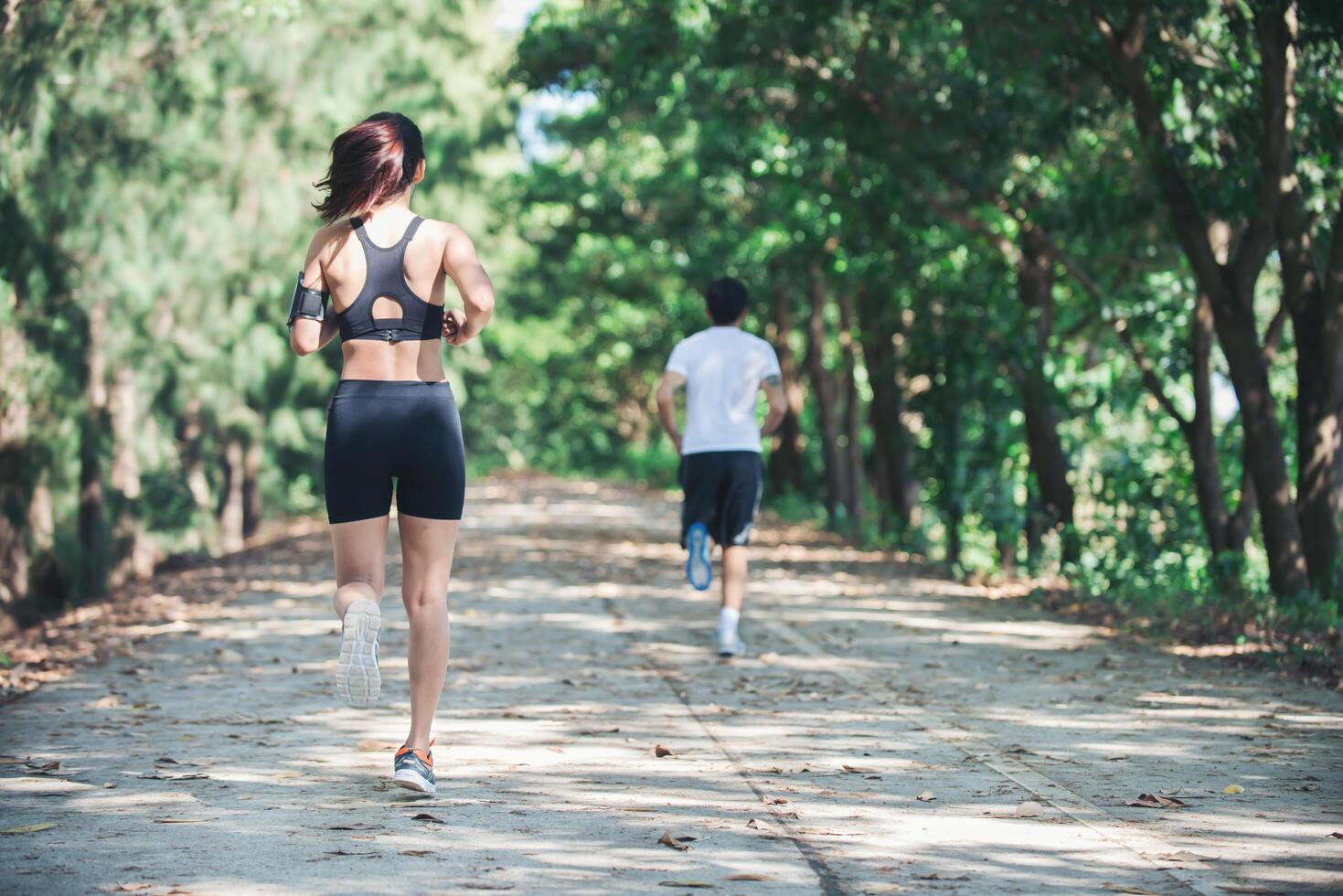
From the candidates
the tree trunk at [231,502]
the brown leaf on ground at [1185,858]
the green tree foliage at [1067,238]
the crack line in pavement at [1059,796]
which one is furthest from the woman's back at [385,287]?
the tree trunk at [231,502]

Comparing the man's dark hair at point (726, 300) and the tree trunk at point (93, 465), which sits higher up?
the man's dark hair at point (726, 300)

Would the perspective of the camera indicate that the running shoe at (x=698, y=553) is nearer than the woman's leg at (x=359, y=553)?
No

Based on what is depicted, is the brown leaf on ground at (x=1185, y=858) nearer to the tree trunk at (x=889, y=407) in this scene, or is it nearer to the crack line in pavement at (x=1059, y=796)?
the crack line in pavement at (x=1059, y=796)

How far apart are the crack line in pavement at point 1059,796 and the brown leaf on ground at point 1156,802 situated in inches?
6.1

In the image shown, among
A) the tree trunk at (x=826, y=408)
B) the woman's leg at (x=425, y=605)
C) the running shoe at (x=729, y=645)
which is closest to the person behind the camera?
the woman's leg at (x=425, y=605)

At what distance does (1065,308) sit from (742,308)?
24.4 ft

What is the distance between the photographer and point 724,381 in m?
9.03

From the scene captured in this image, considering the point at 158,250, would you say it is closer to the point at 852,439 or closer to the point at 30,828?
the point at 852,439

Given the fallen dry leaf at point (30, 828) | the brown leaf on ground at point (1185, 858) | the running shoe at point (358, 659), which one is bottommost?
the fallen dry leaf at point (30, 828)

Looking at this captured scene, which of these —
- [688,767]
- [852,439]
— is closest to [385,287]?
[688,767]

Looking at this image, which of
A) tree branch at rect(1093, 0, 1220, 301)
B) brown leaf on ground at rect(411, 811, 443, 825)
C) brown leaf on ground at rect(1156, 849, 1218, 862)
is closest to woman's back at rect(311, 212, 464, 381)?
brown leaf on ground at rect(411, 811, 443, 825)

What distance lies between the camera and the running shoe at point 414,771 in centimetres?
507

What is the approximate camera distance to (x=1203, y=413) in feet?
40.2

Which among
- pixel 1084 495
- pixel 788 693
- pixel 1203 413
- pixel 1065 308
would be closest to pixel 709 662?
pixel 788 693
